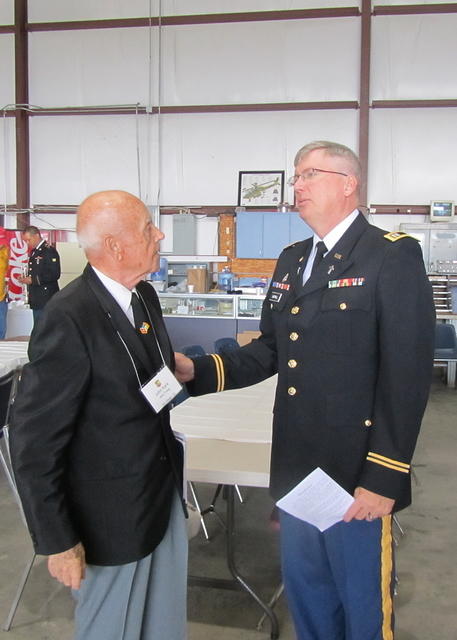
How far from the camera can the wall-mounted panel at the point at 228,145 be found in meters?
9.06

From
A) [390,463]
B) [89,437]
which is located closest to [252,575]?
[390,463]

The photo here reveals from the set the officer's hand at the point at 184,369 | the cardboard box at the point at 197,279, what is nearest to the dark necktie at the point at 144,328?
the officer's hand at the point at 184,369

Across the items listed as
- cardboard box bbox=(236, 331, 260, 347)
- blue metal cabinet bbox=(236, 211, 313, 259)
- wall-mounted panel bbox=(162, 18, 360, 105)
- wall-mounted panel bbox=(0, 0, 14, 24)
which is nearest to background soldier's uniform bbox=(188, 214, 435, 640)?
cardboard box bbox=(236, 331, 260, 347)

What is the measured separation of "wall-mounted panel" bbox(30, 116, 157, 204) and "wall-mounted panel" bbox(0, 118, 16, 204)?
36cm

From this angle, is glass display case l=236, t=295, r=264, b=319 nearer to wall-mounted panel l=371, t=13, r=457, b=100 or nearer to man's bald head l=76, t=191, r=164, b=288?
wall-mounted panel l=371, t=13, r=457, b=100

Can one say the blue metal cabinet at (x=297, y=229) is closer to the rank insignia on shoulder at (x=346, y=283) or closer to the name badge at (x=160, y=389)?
the rank insignia on shoulder at (x=346, y=283)

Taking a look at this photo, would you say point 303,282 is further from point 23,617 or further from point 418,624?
point 23,617

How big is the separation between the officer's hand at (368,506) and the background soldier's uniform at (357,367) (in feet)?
0.06

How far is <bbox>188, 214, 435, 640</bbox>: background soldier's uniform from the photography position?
1.36 meters

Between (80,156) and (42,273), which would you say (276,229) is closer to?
(42,273)

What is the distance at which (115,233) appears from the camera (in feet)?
4.23

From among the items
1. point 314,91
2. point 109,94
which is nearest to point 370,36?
point 314,91

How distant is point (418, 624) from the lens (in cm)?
214

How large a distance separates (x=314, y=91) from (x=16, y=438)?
29.7 feet
